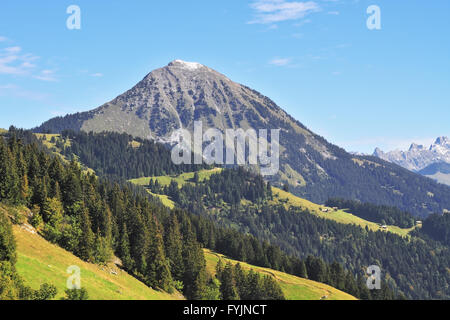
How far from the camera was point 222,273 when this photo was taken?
4985 inches

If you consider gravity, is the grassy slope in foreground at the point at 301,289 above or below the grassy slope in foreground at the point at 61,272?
below

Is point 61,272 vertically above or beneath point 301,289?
above

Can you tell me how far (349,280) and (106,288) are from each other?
12615cm

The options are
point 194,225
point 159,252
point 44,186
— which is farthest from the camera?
point 194,225

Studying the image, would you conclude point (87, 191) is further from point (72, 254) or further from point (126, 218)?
point (72, 254)

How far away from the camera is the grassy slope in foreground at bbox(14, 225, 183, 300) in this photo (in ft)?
224

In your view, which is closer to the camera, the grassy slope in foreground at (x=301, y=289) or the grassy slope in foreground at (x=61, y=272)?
the grassy slope in foreground at (x=61, y=272)

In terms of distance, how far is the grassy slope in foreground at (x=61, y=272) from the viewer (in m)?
68.2

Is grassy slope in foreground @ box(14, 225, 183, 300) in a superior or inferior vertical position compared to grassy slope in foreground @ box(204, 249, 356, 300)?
superior

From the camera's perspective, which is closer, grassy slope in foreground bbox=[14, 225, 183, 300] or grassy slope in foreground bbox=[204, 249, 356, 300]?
grassy slope in foreground bbox=[14, 225, 183, 300]

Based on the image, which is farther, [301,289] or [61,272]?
[301,289]

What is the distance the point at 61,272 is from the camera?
2884 inches
